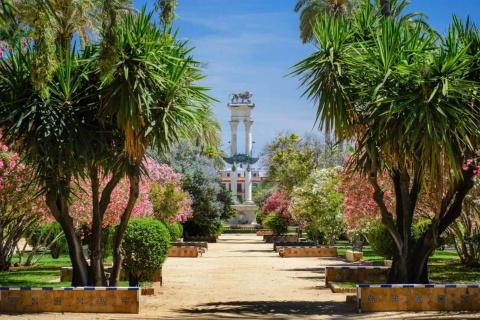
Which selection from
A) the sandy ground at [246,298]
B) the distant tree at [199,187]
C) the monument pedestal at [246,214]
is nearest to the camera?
the sandy ground at [246,298]

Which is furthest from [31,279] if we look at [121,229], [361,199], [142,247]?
[361,199]

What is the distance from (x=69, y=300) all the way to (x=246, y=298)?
4.43m

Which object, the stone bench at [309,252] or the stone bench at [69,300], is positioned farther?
the stone bench at [309,252]

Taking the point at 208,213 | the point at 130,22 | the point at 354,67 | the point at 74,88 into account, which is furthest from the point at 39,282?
the point at 208,213

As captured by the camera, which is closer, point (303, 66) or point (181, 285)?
point (303, 66)

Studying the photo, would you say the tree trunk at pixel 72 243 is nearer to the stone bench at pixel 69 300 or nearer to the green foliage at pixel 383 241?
the stone bench at pixel 69 300

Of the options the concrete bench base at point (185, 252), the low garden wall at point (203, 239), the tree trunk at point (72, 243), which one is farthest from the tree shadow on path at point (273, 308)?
the low garden wall at point (203, 239)

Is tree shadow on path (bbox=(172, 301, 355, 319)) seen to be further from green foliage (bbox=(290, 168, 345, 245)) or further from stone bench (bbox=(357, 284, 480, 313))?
green foliage (bbox=(290, 168, 345, 245))

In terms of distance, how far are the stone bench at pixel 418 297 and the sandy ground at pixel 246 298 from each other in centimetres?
35

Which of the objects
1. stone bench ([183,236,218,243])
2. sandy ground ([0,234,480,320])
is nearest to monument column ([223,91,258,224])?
stone bench ([183,236,218,243])

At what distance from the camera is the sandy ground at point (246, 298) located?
43.9 ft

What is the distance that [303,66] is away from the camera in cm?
1486

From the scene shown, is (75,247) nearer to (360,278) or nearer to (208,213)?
(360,278)

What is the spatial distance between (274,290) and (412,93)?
22.5 feet
